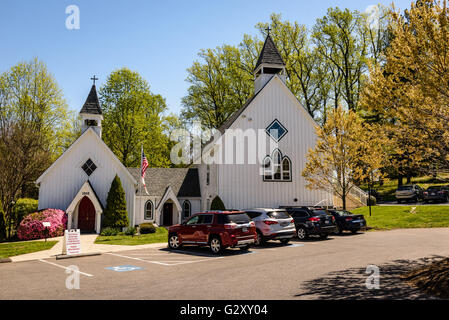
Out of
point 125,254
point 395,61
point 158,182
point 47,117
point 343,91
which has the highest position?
point 343,91

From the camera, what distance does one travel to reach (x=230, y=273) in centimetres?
950

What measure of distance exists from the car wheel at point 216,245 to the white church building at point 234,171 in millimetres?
10991

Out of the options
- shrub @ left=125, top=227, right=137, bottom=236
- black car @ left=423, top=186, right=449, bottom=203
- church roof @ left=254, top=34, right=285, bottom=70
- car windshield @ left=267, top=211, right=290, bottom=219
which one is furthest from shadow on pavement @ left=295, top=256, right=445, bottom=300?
black car @ left=423, top=186, right=449, bottom=203

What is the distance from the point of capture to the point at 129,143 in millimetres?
42062

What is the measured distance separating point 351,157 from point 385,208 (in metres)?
7.80

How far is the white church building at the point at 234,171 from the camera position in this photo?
2492 cm

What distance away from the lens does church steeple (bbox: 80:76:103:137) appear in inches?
1098

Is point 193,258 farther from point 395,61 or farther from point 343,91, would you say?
point 343,91

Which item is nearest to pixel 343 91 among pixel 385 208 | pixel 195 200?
pixel 385 208

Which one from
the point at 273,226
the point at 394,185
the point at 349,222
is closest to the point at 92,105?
the point at 273,226

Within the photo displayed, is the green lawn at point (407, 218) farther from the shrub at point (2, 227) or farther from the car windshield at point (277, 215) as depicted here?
the shrub at point (2, 227)

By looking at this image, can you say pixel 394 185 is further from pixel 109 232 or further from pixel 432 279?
pixel 432 279
